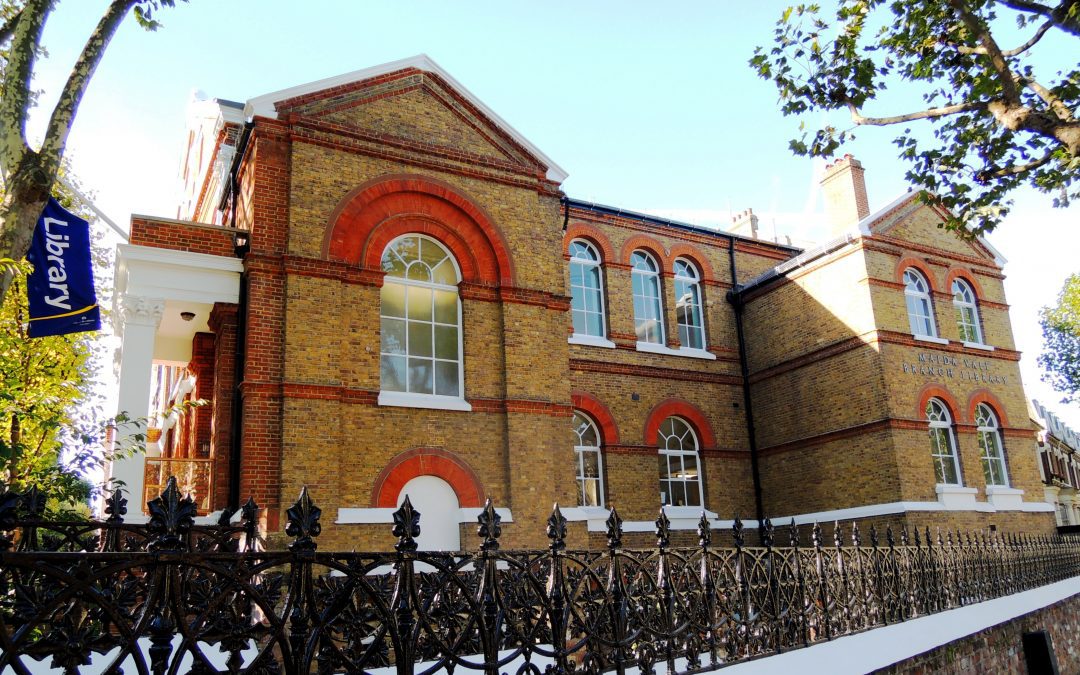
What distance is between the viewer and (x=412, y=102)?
1422 cm

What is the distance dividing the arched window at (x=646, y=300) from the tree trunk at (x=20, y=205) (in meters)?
14.6

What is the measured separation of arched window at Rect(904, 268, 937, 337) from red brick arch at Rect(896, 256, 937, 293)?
0.11 m

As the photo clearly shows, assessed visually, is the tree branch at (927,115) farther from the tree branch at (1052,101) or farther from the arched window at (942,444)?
the arched window at (942,444)

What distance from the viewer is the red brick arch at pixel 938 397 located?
18323 millimetres

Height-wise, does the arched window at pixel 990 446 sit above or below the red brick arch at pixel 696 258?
below

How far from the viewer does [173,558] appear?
386cm

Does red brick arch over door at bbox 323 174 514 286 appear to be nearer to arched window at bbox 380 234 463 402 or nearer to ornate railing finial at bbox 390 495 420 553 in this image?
arched window at bbox 380 234 463 402

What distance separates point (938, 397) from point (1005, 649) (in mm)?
9599

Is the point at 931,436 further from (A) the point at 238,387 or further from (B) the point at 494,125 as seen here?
(A) the point at 238,387

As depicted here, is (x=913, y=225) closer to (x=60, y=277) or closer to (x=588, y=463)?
(x=588, y=463)

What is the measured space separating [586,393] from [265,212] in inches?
340

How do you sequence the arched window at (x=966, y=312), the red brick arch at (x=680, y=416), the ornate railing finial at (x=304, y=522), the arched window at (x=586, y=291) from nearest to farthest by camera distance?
1. the ornate railing finial at (x=304, y=522)
2. the red brick arch at (x=680, y=416)
3. the arched window at (x=586, y=291)
4. the arched window at (x=966, y=312)

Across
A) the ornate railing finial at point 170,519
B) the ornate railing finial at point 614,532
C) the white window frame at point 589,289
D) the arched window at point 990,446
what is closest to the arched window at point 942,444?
the arched window at point 990,446

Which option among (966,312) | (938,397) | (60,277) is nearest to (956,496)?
(938,397)
